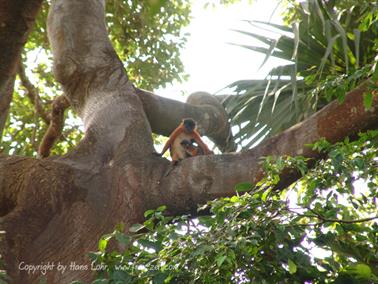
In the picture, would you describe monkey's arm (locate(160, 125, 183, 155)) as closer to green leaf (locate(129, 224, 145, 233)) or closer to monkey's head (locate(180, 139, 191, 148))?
monkey's head (locate(180, 139, 191, 148))

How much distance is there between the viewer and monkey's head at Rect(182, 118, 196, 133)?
509 cm

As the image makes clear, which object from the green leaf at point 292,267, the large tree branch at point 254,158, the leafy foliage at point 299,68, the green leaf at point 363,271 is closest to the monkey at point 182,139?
the leafy foliage at point 299,68

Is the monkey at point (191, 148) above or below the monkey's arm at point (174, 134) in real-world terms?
below

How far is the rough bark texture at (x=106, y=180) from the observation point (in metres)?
3.30

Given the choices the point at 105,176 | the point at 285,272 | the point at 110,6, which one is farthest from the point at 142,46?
the point at 285,272

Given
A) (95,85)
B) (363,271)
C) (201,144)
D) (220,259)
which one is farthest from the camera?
(201,144)

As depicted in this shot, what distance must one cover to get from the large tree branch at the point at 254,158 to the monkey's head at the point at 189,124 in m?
1.33

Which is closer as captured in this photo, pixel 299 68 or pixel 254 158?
pixel 254 158

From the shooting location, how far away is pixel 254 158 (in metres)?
3.60

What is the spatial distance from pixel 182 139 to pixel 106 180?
6.68 feet

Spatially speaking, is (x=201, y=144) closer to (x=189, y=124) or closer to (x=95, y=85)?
(x=189, y=124)

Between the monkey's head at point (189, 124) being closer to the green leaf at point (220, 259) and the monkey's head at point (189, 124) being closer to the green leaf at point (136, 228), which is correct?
the green leaf at point (136, 228)

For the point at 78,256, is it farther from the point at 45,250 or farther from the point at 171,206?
the point at 171,206

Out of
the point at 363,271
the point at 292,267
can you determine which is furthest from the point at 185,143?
the point at 363,271
